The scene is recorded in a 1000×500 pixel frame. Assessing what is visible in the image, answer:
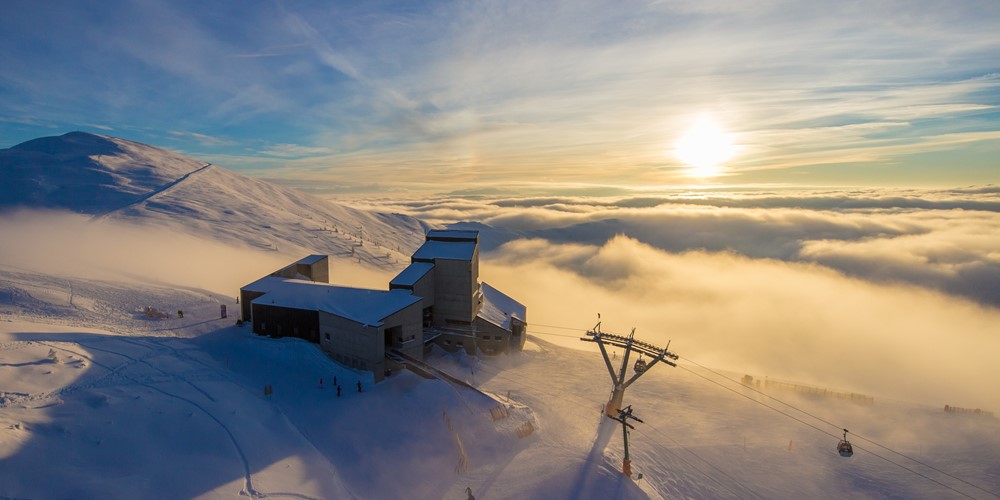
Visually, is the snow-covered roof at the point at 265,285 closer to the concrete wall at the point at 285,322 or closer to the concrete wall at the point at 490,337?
the concrete wall at the point at 285,322

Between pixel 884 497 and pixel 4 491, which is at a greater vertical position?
pixel 4 491

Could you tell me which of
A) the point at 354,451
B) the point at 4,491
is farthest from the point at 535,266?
the point at 4,491

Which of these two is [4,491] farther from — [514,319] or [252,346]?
[514,319]

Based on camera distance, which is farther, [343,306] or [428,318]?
[428,318]

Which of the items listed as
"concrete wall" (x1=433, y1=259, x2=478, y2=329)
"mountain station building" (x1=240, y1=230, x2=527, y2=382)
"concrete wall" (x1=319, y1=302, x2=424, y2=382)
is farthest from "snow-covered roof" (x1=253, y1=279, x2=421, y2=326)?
"concrete wall" (x1=433, y1=259, x2=478, y2=329)

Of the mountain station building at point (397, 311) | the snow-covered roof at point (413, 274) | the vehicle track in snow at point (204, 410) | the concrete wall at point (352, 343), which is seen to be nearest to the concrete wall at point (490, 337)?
the mountain station building at point (397, 311)

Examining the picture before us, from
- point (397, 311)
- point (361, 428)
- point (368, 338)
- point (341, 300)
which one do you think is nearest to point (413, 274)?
point (397, 311)
